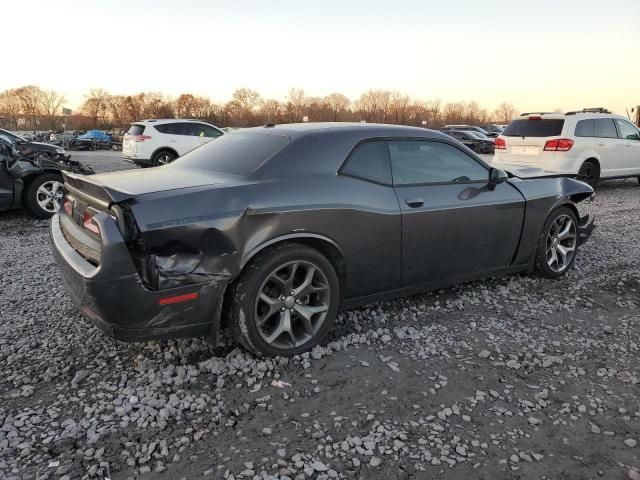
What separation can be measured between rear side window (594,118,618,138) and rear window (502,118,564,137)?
116cm

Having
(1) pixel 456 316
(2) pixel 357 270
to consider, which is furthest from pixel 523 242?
(2) pixel 357 270

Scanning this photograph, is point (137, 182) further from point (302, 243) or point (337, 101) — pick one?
point (337, 101)

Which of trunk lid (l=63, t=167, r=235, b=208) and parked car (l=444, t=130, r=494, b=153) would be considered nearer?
trunk lid (l=63, t=167, r=235, b=208)

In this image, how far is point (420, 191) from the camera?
12.8 ft

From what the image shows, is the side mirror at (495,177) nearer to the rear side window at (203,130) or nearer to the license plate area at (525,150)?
the license plate area at (525,150)

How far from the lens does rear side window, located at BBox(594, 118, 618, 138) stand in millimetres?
10875

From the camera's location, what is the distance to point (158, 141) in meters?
14.8

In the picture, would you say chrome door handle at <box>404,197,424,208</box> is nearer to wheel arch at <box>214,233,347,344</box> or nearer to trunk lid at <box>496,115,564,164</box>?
wheel arch at <box>214,233,347,344</box>

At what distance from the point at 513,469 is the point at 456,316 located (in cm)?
181

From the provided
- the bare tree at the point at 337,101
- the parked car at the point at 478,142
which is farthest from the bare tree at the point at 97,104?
the parked car at the point at 478,142

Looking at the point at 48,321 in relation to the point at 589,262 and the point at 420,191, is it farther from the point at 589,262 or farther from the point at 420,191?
the point at 589,262

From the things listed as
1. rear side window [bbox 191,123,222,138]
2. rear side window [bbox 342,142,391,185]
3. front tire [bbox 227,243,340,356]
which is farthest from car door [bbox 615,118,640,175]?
rear side window [bbox 191,123,222,138]

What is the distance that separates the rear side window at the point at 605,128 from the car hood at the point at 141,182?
10143 millimetres

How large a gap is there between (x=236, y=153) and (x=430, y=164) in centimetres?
154
